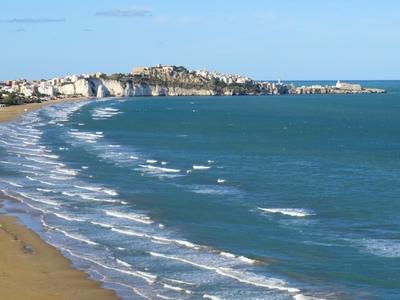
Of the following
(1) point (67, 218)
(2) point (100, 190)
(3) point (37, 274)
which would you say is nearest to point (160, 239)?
(3) point (37, 274)

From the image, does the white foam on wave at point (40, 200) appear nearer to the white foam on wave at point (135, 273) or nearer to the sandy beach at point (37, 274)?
the sandy beach at point (37, 274)

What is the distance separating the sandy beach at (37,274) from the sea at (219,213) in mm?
671

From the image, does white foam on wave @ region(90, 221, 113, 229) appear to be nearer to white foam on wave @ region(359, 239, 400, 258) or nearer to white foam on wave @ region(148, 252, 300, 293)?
white foam on wave @ region(148, 252, 300, 293)

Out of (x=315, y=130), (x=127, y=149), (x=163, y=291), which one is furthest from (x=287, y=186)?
(x=315, y=130)

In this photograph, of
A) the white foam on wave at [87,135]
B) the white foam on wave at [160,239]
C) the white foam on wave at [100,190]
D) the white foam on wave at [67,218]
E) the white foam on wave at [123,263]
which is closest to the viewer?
the white foam on wave at [123,263]

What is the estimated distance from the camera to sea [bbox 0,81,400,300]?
2602cm

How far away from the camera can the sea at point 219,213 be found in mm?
26016

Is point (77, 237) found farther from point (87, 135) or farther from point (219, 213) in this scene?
point (87, 135)

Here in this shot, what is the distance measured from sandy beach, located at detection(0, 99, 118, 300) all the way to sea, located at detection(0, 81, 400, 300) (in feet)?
2.20

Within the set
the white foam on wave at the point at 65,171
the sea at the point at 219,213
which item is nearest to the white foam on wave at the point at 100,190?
the sea at the point at 219,213

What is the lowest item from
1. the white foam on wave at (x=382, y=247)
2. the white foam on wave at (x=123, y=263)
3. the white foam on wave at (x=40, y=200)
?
the white foam on wave at (x=40, y=200)

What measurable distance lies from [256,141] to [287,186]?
33.8 metres

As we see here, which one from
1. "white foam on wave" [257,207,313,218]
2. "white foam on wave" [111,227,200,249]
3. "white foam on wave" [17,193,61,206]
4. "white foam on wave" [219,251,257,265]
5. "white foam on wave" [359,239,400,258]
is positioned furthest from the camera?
"white foam on wave" [17,193,61,206]

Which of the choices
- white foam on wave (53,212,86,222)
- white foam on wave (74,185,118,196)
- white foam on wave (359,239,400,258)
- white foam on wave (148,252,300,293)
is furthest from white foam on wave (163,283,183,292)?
white foam on wave (74,185,118,196)
